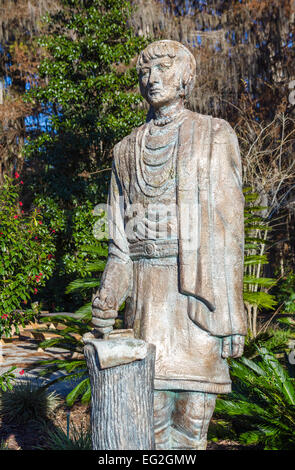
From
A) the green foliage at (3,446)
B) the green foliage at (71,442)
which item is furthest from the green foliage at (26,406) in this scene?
the green foliage at (71,442)

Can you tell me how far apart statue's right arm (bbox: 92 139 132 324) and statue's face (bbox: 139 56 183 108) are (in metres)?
0.33

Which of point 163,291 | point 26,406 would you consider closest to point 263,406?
point 26,406

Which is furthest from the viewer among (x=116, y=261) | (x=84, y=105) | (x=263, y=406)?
(x=84, y=105)

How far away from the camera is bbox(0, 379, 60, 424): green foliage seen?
225 inches

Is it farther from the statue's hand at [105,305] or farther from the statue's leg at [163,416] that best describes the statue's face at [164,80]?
the statue's leg at [163,416]

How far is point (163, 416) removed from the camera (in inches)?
98.5

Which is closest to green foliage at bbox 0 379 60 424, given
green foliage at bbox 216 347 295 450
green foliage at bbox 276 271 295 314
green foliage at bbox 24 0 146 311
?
green foliage at bbox 216 347 295 450

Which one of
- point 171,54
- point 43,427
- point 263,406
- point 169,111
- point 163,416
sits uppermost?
point 171,54

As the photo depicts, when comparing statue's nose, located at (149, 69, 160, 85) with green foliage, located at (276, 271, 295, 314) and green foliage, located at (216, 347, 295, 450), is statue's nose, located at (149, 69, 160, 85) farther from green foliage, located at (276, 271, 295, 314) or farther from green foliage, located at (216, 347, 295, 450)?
green foliage, located at (276, 271, 295, 314)

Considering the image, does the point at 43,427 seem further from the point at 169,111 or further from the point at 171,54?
the point at 171,54

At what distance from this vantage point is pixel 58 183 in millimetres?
9570

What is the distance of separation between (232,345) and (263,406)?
2695 mm

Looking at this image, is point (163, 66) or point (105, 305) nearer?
point (105, 305)
